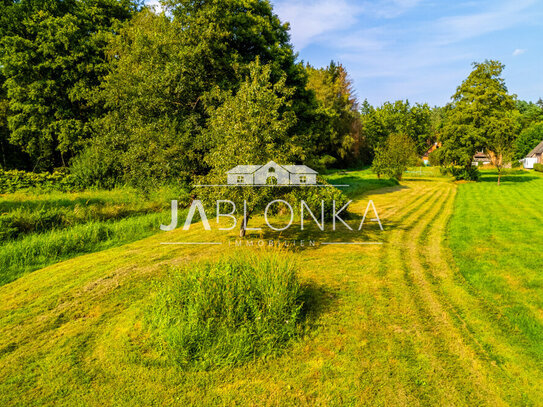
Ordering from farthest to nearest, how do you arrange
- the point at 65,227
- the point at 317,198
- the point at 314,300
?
the point at 65,227
the point at 317,198
the point at 314,300

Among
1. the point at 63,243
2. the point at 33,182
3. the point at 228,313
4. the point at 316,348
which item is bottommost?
the point at 316,348

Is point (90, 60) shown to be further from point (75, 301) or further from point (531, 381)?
point (531, 381)

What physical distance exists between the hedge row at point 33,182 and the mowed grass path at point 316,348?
45.4 feet

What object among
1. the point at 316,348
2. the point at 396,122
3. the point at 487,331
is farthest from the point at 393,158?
the point at 396,122

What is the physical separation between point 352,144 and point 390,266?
46332mm

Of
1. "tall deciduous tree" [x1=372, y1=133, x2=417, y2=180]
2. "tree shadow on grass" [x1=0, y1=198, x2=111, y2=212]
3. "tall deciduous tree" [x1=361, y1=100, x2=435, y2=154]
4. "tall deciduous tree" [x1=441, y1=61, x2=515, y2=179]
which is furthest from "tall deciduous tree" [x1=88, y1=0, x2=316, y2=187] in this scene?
"tall deciduous tree" [x1=361, y1=100, x2=435, y2=154]

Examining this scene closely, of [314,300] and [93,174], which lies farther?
[93,174]

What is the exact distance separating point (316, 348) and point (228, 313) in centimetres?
167

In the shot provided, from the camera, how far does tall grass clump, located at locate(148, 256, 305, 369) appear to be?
502 centimetres

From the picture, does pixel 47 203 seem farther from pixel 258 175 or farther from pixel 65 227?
pixel 258 175

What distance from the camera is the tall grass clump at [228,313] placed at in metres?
5.02

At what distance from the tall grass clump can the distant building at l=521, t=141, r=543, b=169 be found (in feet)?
238

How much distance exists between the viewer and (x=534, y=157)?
198 ft

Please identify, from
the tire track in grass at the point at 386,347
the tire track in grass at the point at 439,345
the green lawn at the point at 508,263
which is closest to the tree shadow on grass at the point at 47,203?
the tire track in grass at the point at 386,347
